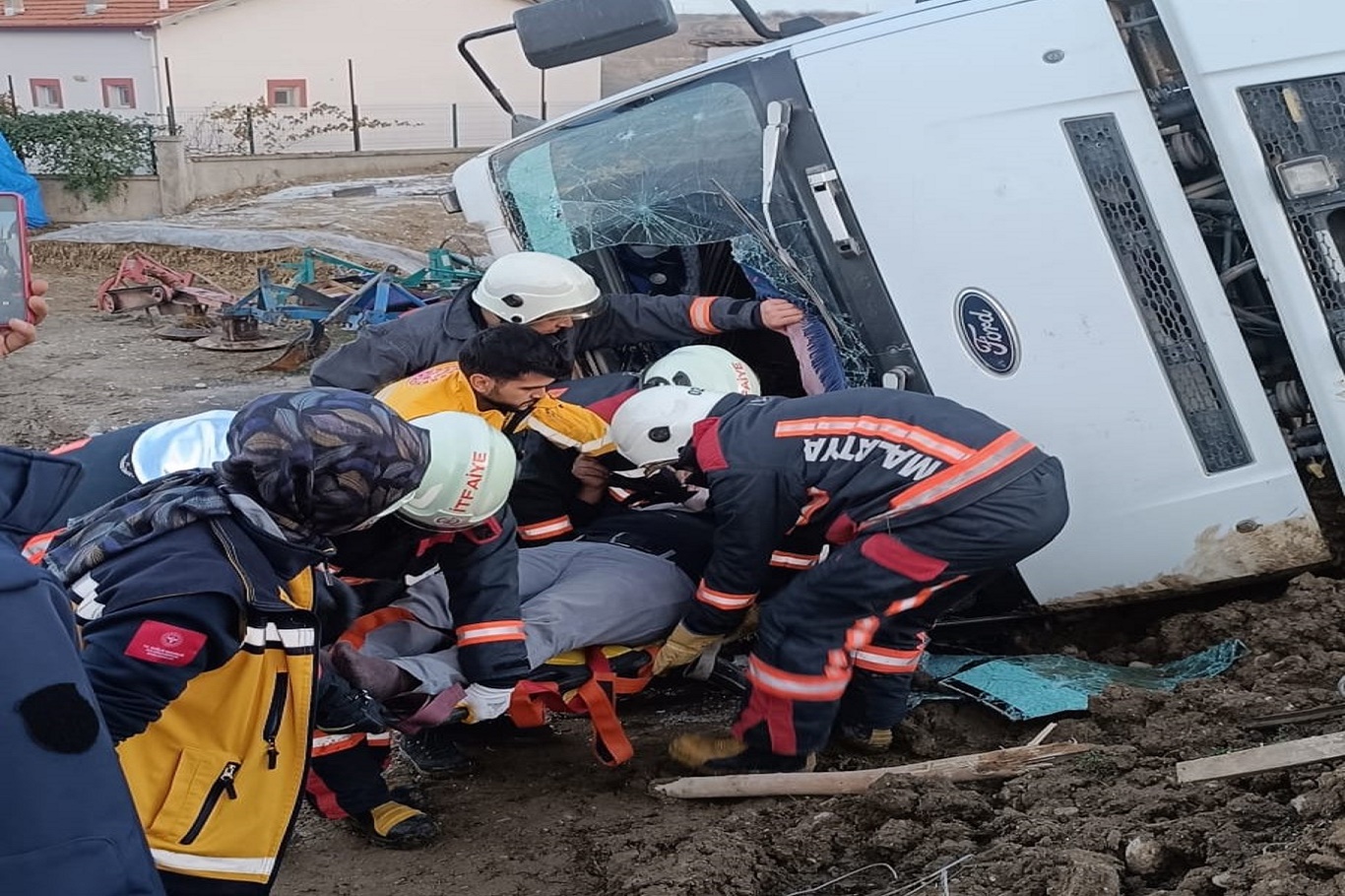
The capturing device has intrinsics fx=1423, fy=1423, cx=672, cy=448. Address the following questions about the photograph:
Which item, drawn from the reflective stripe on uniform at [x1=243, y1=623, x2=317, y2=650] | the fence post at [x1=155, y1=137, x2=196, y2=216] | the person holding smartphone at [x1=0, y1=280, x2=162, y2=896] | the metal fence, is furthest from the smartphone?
the metal fence

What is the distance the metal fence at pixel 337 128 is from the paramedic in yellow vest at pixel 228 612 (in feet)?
86.7

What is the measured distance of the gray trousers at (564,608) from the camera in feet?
12.7

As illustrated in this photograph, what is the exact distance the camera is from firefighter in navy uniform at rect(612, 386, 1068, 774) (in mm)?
3811

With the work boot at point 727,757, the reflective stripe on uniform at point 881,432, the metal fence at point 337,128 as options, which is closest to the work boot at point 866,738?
the work boot at point 727,757

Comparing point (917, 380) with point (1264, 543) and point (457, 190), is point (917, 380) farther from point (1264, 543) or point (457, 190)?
point (457, 190)

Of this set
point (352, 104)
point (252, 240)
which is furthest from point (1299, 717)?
point (352, 104)

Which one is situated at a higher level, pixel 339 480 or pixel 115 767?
pixel 339 480

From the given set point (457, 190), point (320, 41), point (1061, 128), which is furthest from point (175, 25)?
point (1061, 128)

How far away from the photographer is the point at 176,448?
3.46 meters

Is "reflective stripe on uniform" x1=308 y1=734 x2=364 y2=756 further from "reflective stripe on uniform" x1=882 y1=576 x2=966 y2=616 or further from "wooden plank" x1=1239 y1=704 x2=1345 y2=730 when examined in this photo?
"wooden plank" x1=1239 y1=704 x2=1345 y2=730

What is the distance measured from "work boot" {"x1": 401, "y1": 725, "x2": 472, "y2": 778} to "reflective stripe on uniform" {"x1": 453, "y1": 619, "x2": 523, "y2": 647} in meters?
0.78

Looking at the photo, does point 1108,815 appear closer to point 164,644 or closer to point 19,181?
point 164,644

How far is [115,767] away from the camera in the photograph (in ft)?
5.54

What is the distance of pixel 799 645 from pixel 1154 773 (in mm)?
1034
